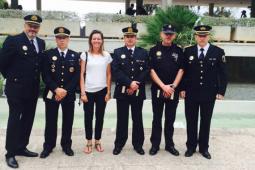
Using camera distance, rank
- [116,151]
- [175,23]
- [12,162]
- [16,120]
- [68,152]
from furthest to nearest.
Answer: [175,23], [116,151], [68,152], [16,120], [12,162]

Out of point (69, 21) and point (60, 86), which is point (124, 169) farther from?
point (69, 21)

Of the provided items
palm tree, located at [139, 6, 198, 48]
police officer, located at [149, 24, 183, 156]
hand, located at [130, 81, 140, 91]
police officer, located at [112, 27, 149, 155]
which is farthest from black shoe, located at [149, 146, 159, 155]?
palm tree, located at [139, 6, 198, 48]

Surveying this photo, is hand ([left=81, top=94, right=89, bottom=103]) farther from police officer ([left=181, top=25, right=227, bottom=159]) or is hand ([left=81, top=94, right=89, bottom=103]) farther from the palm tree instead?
the palm tree

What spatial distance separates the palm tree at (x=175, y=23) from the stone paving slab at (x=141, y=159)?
4.20 meters

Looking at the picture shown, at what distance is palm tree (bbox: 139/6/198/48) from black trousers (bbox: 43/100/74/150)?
5191 mm

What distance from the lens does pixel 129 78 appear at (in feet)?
18.7

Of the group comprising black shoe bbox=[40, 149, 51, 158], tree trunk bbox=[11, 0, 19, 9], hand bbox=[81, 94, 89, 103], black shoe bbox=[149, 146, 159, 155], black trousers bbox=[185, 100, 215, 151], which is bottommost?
black shoe bbox=[149, 146, 159, 155]

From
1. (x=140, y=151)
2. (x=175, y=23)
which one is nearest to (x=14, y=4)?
(x=175, y=23)

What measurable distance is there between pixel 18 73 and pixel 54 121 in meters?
0.84

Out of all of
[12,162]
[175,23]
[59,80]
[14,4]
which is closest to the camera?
[12,162]

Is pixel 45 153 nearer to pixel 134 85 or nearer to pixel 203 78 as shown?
pixel 134 85

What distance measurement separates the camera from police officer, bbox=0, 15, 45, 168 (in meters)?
5.32

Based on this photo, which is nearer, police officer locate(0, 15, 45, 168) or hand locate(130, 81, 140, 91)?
police officer locate(0, 15, 45, 168)

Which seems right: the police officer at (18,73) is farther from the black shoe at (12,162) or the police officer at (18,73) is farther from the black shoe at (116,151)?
the black shoe at (116,151)
